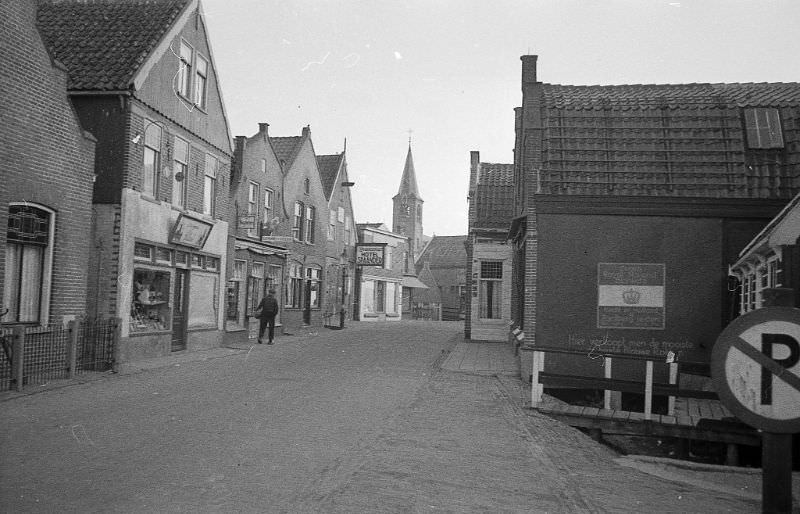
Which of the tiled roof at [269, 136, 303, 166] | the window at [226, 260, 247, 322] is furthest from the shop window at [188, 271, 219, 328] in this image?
the tiled roof at [269, 136, 303, 166]

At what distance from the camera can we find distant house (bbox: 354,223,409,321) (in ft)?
140

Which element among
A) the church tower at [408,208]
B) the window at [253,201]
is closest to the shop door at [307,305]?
the window at [253,201]

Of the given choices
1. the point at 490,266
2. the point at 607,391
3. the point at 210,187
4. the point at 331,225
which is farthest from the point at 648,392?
the point at 331,225

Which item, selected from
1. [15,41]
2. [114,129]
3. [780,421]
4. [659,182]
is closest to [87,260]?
[114,129]

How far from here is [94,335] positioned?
47.6 feet

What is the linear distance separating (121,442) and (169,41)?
12.2 m

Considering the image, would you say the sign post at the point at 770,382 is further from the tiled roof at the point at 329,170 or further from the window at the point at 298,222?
the tiled roof at the point at 329,170

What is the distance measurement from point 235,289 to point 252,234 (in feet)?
7.71

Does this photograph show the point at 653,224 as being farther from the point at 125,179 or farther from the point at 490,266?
the point at 490,266

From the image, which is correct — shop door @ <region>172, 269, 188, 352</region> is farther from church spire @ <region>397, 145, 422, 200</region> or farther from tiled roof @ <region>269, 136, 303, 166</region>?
church spire @ <region>397, 145, 422, 200</region>

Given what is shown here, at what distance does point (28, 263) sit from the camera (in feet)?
44.0

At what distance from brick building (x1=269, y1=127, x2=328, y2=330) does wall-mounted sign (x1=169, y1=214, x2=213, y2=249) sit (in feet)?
28.3

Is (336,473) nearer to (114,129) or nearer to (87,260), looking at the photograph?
(87,260)

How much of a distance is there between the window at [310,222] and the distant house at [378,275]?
319 inches
